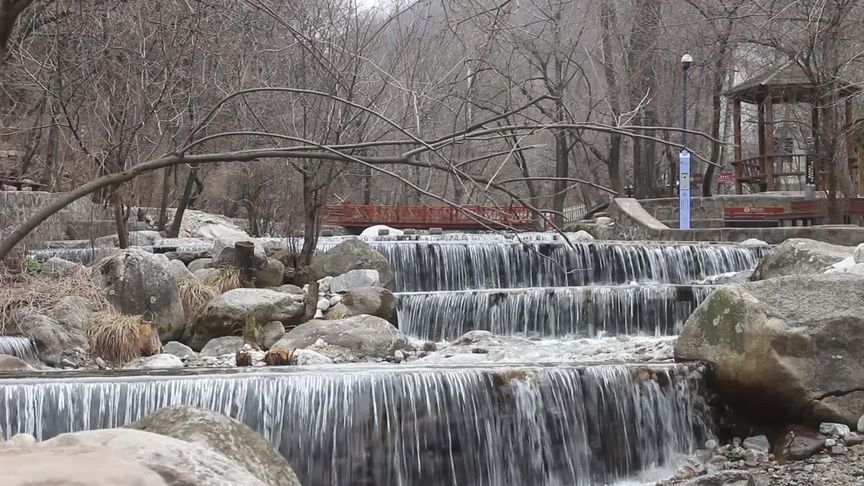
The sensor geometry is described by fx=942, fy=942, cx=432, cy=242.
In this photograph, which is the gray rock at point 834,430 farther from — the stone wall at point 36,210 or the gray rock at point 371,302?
the stone wall at point 36,210

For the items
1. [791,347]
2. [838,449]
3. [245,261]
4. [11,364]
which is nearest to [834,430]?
[838,449]

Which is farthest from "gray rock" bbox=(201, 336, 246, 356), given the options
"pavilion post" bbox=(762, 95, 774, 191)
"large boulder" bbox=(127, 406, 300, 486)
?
"pavilion post" bbox=(762, 95, 774, 191)

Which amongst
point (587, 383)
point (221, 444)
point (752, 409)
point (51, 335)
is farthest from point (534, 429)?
point (51, 335)

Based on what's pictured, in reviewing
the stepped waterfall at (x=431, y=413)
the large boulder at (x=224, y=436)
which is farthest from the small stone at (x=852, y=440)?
the large boulder at (x=224, y=436)

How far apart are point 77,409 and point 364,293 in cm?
598

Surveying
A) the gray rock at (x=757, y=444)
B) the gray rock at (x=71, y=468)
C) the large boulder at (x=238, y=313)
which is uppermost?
the gray rock at (x=71, y=468)

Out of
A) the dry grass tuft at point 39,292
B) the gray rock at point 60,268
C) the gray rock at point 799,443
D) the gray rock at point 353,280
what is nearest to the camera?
the gray rock at point 799,443

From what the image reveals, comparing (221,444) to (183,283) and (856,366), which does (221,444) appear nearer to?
(856,366)

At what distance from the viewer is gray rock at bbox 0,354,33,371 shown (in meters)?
8.27

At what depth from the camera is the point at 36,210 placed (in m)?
14.0

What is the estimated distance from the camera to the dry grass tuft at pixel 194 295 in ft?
38.2

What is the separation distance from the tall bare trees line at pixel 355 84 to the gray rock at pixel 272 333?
94.5 inches

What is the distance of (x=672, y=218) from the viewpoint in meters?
21.7

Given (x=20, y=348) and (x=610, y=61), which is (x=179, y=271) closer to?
(x=20, y=348)
